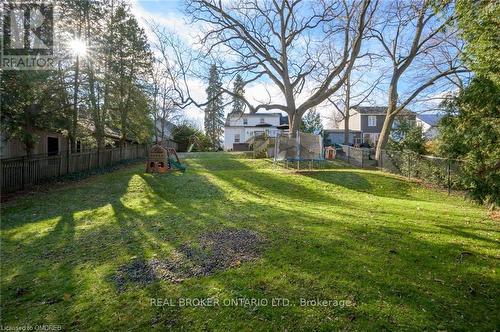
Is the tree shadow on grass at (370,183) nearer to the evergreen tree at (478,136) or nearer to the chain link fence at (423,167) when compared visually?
the chain link fence at (423,167)

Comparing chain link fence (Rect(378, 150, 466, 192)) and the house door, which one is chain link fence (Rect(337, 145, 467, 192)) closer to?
chain link fence (Rect(378, 150, 466, 192))

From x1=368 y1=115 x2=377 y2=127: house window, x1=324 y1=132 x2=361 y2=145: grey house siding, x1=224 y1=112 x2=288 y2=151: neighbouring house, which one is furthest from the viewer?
x1=324 y1=132 x2=361 y2=145: grey house siding

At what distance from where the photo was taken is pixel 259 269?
12.8 ft

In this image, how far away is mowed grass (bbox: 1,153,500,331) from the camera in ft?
9.64

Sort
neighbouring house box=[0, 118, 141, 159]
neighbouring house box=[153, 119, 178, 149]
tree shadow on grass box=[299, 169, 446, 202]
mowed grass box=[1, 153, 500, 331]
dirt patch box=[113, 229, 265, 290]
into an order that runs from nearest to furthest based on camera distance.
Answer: mowed grass box=[1, 153, 500, 331] → dirt patch box=[113, 229, 265, 290] → tree shadow on grass box=[299, 169, 446, 202] → neighbouring house box=[0, 118, 141, 159] → neighbouring house box=[153, 119, 178, 149]

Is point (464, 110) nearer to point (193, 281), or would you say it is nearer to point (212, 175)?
point (193, 281)

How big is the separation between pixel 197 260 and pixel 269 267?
1077mm

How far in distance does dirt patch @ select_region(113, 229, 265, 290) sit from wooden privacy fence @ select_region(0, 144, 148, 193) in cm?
927

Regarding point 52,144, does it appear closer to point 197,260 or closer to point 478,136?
point 197,260

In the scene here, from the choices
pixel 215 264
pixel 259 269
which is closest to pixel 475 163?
pixel 259 269

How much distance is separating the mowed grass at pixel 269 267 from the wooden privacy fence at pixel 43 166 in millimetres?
2445

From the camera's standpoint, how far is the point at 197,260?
4.23 m

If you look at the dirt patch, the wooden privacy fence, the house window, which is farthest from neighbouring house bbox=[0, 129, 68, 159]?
the house window

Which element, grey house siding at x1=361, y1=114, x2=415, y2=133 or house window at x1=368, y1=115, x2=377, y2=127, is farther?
house window at x1=368, y1=115, x2=377, y2=127
